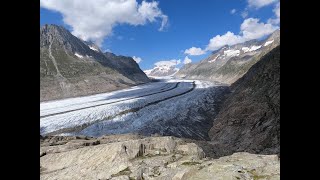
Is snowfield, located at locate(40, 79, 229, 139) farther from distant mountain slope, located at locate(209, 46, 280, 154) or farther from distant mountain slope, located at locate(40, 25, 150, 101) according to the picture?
distant mountain slope, located at locate(40, 25, 150, 101)

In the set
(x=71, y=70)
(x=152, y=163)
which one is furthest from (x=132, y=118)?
(x=71, y=70)

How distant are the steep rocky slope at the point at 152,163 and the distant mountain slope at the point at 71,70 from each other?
63.1 m

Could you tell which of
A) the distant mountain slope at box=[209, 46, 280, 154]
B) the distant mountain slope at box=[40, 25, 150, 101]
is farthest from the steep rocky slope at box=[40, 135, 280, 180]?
the distant mountain slope at box=[40, 25, 150, 101]

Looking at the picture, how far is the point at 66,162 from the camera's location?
19984 mm

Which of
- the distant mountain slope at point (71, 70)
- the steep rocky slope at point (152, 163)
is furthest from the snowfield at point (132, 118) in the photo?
the distant mountain slope at point (71, 70)

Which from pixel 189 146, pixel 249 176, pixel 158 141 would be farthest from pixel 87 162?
pixel 249 176

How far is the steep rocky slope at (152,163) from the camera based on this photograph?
12.9 metres

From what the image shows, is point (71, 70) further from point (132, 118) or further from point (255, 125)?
point (255, 125)

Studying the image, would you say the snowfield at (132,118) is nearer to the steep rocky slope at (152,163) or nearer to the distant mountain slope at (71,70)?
the steep rocky slope at (152,163)

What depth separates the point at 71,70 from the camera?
10756 cm

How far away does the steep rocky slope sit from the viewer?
12945 millimetres

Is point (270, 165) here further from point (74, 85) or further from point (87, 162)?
point (74, 85)
